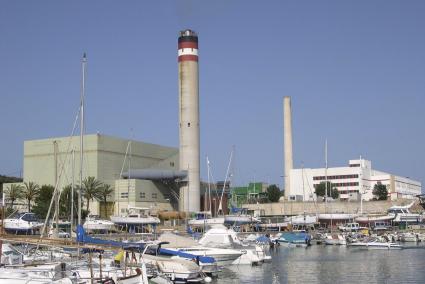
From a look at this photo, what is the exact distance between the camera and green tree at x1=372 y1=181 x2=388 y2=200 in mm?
172425

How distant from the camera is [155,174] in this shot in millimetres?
134625

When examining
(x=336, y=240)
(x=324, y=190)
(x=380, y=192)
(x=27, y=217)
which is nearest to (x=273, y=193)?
(x=324, y=190)

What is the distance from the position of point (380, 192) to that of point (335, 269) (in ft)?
400

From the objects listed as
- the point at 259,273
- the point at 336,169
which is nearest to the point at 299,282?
the point at 259,273

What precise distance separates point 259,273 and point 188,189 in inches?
3192

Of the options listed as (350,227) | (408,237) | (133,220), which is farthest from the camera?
(350,227)

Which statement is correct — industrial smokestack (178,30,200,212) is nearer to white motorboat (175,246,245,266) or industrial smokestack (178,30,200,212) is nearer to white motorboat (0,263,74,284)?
white motorboat (175,246,245,266)

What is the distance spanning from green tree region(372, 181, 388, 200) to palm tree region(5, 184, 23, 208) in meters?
90.2

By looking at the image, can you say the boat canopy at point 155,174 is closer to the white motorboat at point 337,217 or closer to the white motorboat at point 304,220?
the white motorboat at point 304,220

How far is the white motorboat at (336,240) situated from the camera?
92.4 m

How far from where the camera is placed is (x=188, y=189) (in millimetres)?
133625

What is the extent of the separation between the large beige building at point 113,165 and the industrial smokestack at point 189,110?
19.1ft

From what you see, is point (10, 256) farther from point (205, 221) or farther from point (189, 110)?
point (189, 110)

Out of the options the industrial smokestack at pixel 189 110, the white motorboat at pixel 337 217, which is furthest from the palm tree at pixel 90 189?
the white motorboat at pixel 337 217
